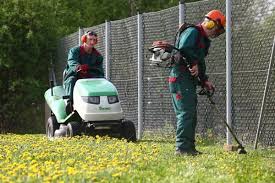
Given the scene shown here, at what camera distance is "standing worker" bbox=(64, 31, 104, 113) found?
1247 cm

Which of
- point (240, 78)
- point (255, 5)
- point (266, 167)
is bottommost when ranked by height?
point (266, 167)

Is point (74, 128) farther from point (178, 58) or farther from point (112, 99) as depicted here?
point (178, 58)

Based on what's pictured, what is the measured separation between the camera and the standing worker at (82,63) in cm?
1247

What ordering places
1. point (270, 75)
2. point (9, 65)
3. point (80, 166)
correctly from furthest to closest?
point (9, 65)
point (270, 75)
point (80, 166)

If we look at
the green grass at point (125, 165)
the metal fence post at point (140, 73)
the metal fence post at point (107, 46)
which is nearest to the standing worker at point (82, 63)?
the metal fence post at point (140, 73)

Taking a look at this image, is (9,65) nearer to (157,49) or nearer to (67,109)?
(67,109)

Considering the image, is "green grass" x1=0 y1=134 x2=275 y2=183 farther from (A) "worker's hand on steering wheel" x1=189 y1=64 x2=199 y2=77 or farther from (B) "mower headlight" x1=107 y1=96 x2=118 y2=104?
(B) "mower headlight" x1=107 y1=96 x2=118 y2=104

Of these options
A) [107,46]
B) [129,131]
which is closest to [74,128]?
[129,131]

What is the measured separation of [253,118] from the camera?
10.3 metres

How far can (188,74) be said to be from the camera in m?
8.75

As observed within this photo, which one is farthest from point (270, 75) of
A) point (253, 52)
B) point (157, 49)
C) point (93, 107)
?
point (93, 107)

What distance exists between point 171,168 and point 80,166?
0.88 metres

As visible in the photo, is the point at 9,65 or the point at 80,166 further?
the point at 9,65

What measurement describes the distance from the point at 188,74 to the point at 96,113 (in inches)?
133
